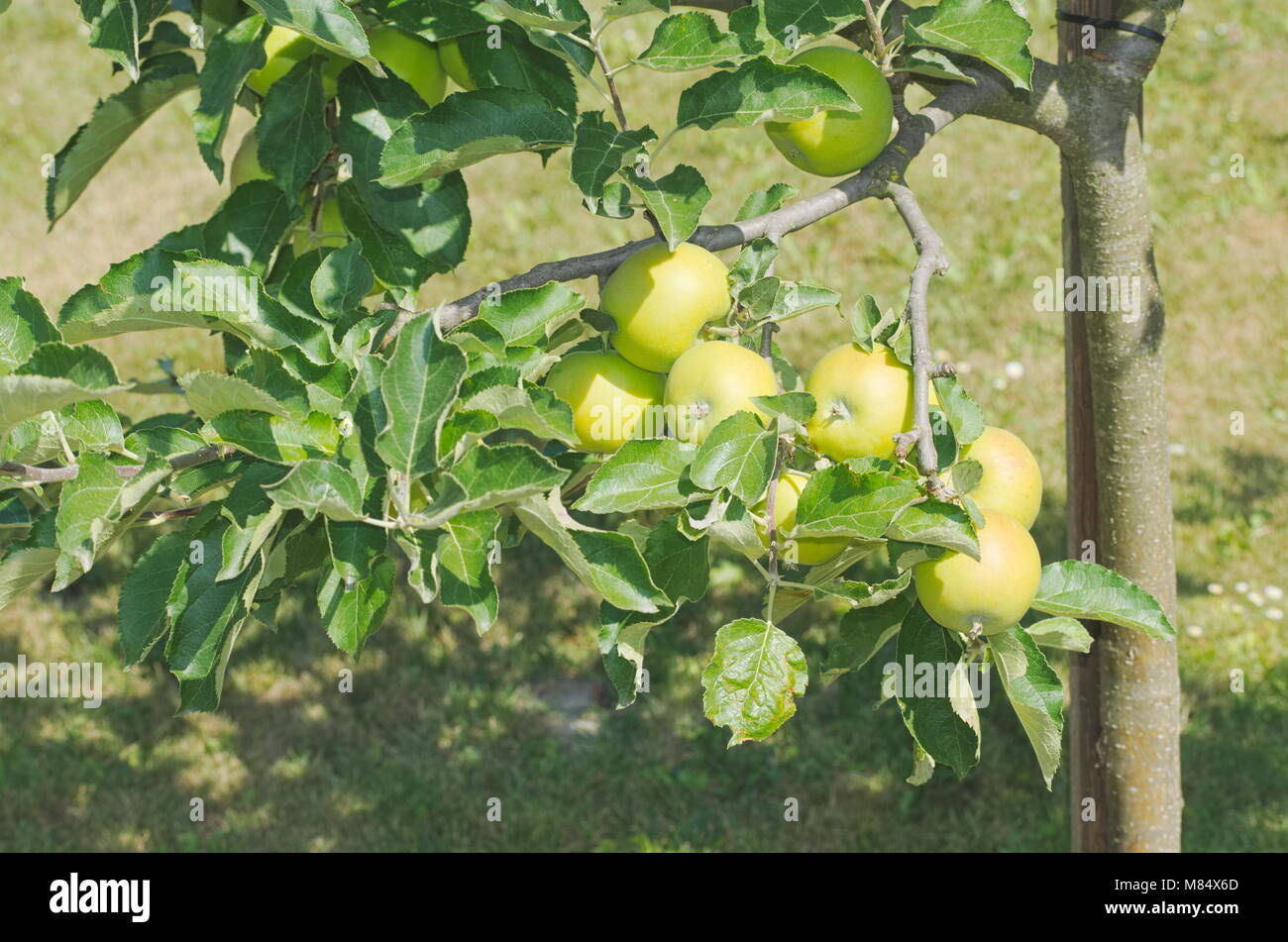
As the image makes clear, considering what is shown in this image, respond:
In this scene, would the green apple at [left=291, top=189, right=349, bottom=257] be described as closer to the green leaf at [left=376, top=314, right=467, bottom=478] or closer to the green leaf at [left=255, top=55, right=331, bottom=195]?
the green leaf at [left=255, top=55, right=331, bottom=195]

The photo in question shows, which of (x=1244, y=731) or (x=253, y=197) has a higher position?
(x=253, y=197)

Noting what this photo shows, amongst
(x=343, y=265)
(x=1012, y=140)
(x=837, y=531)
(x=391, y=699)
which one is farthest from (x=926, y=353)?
(x=1012, y=140)

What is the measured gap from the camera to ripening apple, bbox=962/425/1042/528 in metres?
1.39

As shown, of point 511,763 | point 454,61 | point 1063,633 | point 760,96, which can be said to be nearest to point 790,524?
point 1063,633

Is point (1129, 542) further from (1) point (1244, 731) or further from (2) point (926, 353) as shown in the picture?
(1) point (1244, 731)

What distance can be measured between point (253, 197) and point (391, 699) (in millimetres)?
2056

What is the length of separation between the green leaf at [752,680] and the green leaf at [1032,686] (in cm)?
25

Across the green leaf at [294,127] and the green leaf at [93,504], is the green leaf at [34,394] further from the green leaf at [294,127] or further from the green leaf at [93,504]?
the green leaf at [294,127]

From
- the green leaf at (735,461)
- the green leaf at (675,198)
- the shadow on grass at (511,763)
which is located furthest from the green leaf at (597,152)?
the shadow on grass at (511,763)

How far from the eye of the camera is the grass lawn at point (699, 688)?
305 cm

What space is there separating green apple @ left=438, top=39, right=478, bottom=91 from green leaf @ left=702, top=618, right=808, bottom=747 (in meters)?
0.83

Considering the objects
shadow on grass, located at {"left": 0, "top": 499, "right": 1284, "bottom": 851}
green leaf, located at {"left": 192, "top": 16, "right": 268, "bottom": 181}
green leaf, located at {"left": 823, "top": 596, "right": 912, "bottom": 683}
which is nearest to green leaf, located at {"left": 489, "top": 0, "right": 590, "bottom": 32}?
green leaf, located at {"left": 192, "top": 16, "right": 268, "bottom": 181}

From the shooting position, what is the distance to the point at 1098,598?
1469 millimetres

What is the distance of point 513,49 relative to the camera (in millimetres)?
1587
